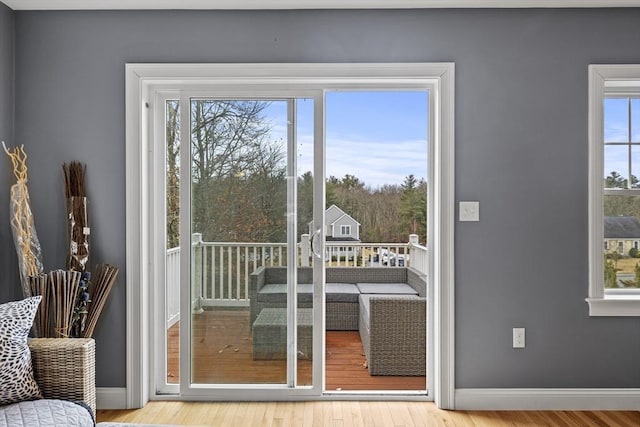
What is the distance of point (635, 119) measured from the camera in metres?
3.08

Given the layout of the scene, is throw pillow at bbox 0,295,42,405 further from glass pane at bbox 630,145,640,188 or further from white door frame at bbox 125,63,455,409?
glass pane at bbox 630,145,640,188

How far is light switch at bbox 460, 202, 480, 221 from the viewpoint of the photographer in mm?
2906

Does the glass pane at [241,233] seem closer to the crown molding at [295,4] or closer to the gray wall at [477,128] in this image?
the gray wall at [477,128]

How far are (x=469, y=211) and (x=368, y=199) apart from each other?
8.21 feet

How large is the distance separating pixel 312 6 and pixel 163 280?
198 cm

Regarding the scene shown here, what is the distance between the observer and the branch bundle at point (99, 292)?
9.18 ft

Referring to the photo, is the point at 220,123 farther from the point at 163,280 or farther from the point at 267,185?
the point at 163,280

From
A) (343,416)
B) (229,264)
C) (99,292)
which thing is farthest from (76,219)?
(343,416)

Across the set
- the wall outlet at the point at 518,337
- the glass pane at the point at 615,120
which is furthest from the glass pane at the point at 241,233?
the glass pane at the point at 615,120

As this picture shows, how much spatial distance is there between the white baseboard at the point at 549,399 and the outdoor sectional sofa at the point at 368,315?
2.25 feet

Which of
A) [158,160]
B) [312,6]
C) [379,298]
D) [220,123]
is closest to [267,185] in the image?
[220,123]

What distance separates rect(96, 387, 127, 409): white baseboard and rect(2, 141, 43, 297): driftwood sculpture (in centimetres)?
77

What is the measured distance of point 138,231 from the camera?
2920 millimetres

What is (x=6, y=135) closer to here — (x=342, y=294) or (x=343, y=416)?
(x=343, y=416)
